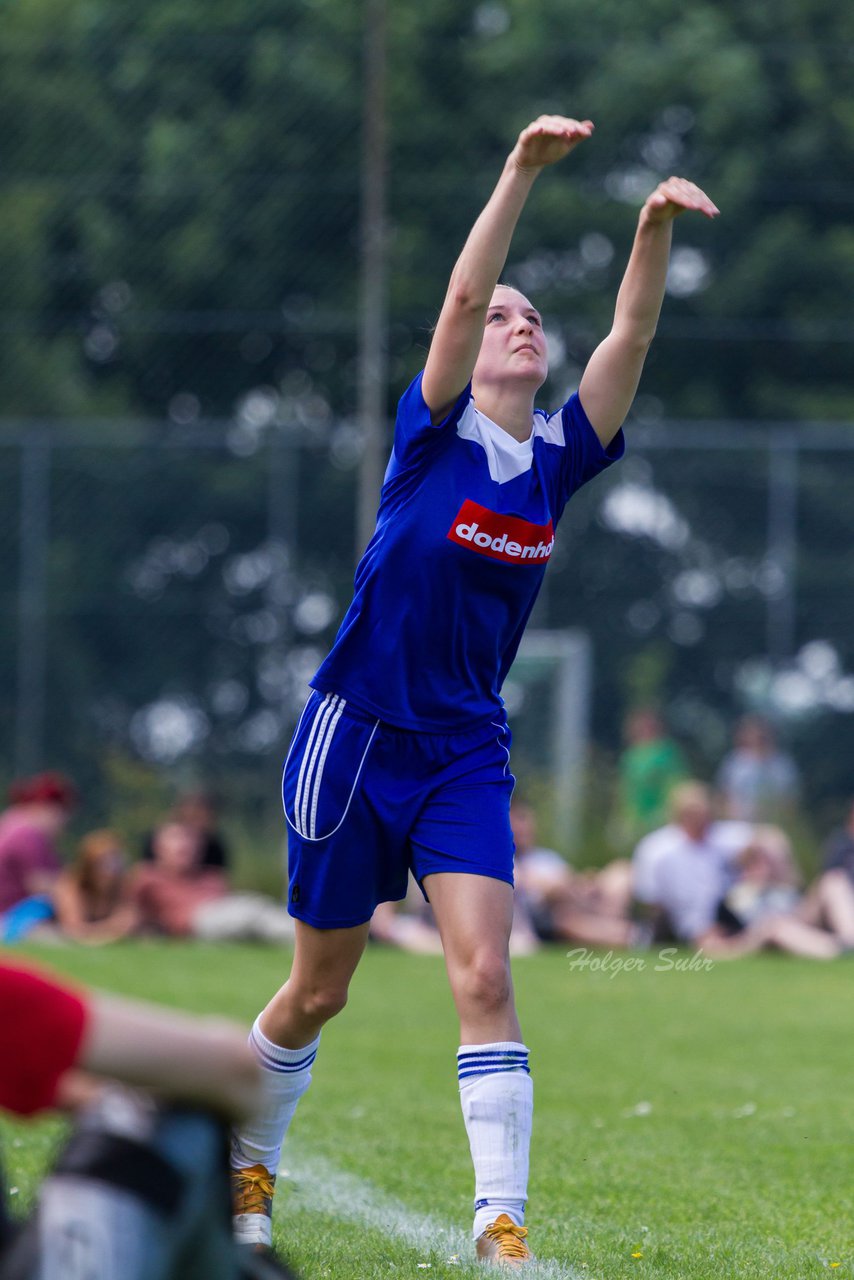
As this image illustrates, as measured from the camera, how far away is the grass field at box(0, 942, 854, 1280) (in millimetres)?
4863

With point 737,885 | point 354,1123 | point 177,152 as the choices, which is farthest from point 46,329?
point 354,1123

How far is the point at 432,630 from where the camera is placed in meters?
4.73

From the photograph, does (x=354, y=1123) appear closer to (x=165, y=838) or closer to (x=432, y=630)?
(x=432, y=630)

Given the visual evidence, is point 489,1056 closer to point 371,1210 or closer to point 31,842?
point 371,1210

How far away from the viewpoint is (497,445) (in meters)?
4.82

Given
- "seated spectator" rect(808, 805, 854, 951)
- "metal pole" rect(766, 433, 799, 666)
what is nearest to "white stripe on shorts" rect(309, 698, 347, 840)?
"seated spectator" rect(808, 805, 854, 951)

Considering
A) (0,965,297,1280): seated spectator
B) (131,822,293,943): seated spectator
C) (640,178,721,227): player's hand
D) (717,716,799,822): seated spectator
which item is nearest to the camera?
(0,965,297,1280): seated spectator

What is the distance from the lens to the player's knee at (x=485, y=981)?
14.9ft

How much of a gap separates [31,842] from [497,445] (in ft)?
40.2

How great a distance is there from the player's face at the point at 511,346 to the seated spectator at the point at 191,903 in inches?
487

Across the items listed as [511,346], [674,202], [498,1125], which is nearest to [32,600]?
[511,346]

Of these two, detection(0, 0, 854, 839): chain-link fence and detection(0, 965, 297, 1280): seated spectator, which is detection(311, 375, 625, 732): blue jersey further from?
detection(0, 0, 854, 839): chain-link fence

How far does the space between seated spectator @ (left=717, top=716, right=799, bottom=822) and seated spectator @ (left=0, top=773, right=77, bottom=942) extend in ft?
22.0

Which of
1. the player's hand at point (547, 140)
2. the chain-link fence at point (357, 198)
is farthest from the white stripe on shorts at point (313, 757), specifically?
the chain-link fence at point (357, 198)
